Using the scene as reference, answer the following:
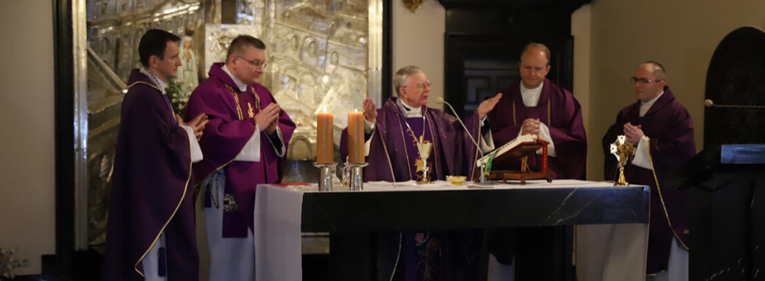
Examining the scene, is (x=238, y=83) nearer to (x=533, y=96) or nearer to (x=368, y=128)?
(x=368, y=128)

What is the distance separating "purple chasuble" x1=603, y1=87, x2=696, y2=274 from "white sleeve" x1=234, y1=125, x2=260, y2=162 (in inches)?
99.5

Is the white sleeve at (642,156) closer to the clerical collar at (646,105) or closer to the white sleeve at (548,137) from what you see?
the clerical collar at (646,105)

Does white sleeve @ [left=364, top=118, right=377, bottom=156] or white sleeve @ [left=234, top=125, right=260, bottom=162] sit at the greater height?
white sleeve @ [left=364, top=118, right=377, bottom=156]

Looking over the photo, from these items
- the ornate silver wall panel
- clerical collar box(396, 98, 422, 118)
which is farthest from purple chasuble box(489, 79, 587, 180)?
the ornate silver wall panel

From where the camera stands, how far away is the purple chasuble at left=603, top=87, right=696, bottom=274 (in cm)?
538

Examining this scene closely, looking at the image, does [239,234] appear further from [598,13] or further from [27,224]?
[598,13]

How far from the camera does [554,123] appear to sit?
5926 millimetres

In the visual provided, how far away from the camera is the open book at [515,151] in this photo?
13.3 ft

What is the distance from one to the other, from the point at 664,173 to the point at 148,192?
3.28 metres

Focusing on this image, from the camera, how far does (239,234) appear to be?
5043 millimetres

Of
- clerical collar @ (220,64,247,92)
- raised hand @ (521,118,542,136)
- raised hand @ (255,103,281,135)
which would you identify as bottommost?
raised hand @ (521,118,542,136)

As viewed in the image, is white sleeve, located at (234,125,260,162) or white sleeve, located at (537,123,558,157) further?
white sleeve, located at (537,123,558,157)

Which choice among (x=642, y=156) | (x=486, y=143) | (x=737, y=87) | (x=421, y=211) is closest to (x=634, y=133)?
(x=642, y=156)

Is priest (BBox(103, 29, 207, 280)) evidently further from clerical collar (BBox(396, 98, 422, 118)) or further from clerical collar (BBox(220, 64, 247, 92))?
clerical collar (BBox(396, 98, 422, 118))
